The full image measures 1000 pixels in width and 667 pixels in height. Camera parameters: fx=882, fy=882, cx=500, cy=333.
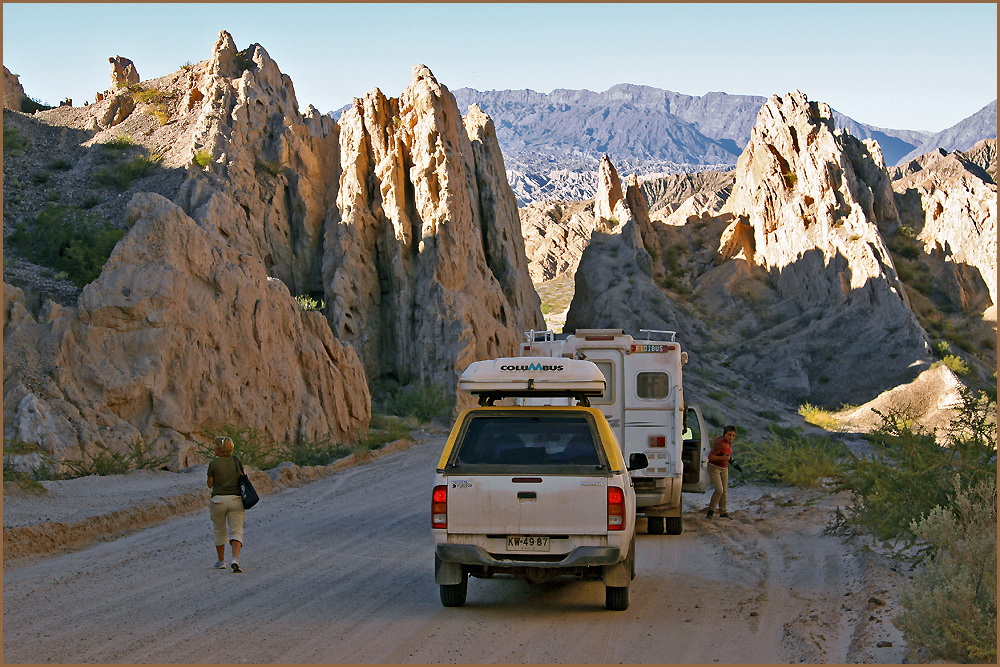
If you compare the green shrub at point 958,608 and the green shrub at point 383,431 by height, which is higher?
the green shrub at point 958,608

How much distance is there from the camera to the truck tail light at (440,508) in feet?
26.9

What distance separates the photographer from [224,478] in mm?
10469

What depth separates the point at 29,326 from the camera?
18.4 meters

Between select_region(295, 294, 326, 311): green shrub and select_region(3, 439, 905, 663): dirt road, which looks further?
select_region(295, 294, 326, 311): green shrub

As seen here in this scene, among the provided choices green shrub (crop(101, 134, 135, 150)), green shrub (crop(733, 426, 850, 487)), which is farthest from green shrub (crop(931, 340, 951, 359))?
green shrub (crop(101, 134, 135, 150))

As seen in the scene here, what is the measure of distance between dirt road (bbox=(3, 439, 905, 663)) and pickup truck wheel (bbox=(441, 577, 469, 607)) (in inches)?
4.5

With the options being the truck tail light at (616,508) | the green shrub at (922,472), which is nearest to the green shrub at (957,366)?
the green shrub at (922,472)

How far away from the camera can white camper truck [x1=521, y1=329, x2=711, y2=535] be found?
533 inches

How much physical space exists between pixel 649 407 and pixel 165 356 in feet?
38.7

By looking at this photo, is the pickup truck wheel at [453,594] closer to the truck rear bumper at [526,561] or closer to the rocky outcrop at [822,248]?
the truck rear bumper at [526,561]

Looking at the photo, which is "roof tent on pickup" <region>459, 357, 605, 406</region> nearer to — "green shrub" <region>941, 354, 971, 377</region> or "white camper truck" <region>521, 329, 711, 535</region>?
"white camper truck" <region>521, 329, 711, 535</region>

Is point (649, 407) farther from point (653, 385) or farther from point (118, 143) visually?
point (118, 143)

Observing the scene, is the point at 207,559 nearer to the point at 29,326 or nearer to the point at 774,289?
the point at 29,326

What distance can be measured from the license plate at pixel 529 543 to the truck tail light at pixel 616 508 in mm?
623
